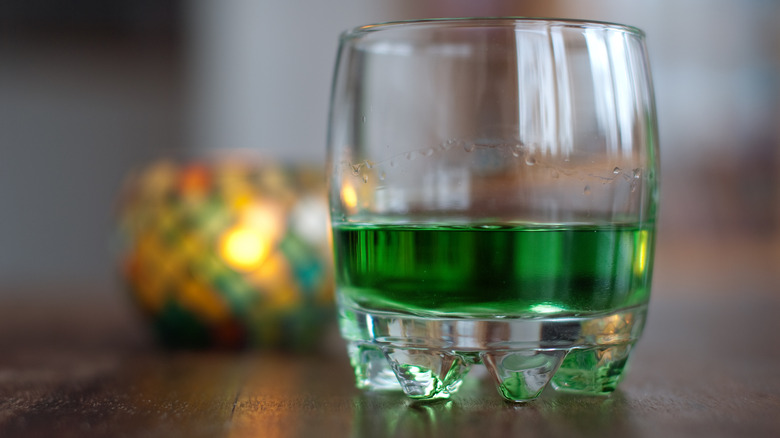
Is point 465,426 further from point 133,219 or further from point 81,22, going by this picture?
point 81,22

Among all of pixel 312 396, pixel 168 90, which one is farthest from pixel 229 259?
pixel 168 90

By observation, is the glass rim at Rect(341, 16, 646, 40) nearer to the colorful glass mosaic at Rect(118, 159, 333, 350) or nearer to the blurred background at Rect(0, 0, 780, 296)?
A: the colorful glass mosaic at Rect(118, 159, 333, 350)

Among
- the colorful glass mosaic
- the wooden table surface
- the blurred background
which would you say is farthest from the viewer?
the blurred background

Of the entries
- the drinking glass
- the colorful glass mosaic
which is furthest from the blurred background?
the drinking glass

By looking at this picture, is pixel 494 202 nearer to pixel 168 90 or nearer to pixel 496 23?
pixel 496 23

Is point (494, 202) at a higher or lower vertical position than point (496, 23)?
lower

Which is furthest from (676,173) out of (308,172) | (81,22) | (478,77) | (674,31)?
(478,77)

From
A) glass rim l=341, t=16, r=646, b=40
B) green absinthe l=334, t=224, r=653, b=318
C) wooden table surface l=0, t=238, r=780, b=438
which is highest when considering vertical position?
glass rim l=341, t=16, r=646, b=40
